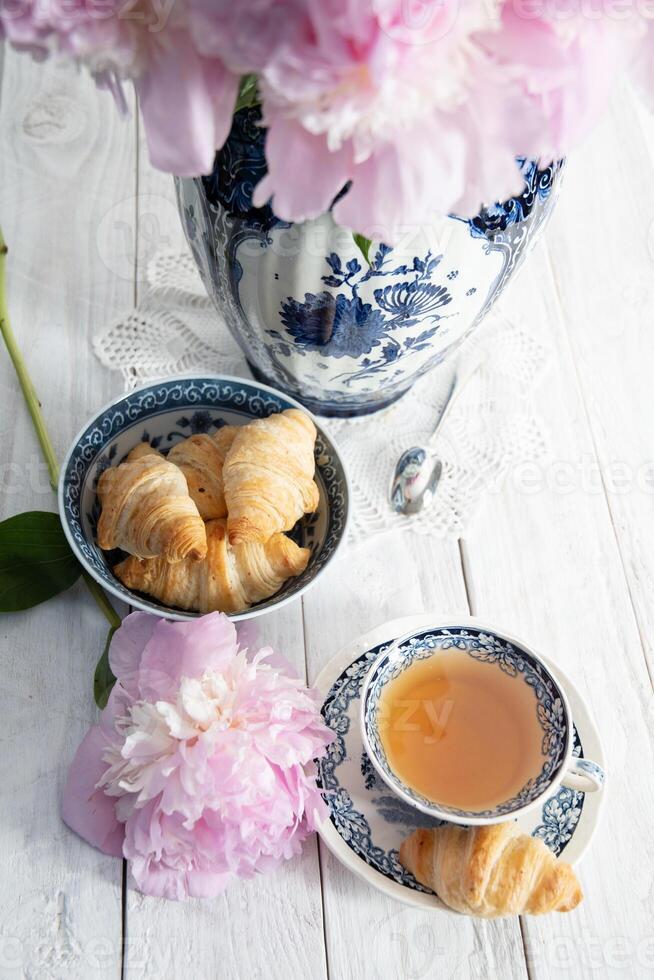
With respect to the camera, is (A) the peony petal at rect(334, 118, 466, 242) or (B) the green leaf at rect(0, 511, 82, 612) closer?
(A) the peony petal at rect(334, 118, 466, 242)

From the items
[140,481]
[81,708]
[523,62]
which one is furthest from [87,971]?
[523,62]

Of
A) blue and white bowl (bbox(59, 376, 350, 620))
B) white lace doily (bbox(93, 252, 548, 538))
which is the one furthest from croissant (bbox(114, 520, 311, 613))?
white lace doily (bbox(93, 252, 548, 538))

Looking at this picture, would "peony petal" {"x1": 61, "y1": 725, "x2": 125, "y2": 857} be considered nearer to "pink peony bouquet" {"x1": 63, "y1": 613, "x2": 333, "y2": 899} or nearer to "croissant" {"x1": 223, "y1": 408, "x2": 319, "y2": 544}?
"pink peony bouquet" {"x1": 63, "y1": 613, "x2": 333, "y2": 899}

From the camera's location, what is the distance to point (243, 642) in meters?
0.69

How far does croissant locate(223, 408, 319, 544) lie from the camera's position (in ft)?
2.10

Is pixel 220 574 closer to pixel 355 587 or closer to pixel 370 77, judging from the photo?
pixel 355 587

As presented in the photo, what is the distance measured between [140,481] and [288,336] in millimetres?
149

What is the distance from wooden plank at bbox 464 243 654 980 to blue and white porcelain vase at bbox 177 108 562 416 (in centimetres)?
16

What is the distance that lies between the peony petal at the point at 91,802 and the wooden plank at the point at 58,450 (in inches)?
0.5

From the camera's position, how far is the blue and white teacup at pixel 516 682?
572 mm

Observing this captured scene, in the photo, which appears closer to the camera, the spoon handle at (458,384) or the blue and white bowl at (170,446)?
the blue and white bowl at (170,446)

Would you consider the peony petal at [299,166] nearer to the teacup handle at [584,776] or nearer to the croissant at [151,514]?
the croissant at [151,514]

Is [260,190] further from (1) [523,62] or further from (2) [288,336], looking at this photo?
(2) [288,336]

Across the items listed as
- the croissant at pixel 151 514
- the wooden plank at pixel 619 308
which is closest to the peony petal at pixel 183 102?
the croissant at pixel 151 514
